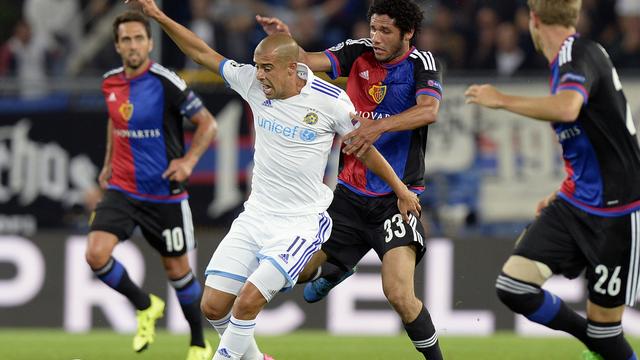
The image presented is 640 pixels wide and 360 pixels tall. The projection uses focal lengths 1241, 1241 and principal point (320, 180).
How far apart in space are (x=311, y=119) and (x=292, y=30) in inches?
284

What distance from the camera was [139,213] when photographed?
9.70m

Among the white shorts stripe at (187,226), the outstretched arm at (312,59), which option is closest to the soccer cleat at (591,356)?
the outstretched arm at (312,59)

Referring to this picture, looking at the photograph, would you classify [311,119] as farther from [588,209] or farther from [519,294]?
[588,209]

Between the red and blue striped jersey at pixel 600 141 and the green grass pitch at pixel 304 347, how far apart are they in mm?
2850

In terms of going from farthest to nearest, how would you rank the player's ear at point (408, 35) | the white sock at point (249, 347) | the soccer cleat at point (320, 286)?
1. the soccer cleat at point (320, 286)
2. the player's ear at point (408, 35)
3. the white sock at point (249, 347)

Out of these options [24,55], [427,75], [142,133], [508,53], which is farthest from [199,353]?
[24,55]

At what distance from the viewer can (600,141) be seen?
7.27m

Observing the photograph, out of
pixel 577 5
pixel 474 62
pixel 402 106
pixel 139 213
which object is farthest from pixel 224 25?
pixel 577 5

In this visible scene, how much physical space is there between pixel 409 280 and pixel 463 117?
500 cm

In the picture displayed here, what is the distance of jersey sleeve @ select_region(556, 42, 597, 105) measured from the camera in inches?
272

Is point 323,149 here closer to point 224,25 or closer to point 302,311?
point 302,311

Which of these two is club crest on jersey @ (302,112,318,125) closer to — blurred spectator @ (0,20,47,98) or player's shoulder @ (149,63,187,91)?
player's shoulder @ (149,63,187,91)

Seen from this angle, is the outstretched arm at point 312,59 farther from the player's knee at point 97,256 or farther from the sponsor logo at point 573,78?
the player's knee at point 97,256

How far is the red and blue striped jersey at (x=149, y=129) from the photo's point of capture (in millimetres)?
9664
